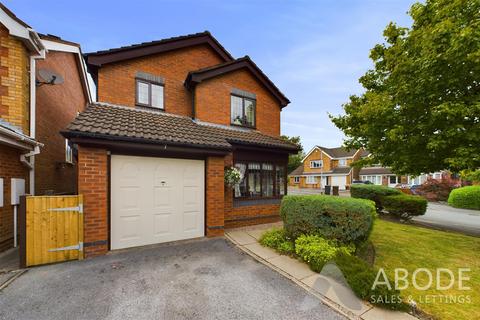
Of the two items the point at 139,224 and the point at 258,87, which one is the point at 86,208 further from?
the point at 258,87

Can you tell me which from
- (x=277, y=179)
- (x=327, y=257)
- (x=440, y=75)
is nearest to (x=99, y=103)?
(x=277, y=179)

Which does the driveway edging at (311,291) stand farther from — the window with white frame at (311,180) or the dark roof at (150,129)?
the window with white frame at (311,180)

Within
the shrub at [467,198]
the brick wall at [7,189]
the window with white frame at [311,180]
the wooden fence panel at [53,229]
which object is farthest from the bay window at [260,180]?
the window with white frame at [311,180]

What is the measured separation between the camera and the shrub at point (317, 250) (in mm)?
4383

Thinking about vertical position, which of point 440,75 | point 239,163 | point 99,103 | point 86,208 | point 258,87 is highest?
point 258,87

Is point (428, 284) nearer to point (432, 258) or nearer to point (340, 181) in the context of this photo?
point (432, 258)

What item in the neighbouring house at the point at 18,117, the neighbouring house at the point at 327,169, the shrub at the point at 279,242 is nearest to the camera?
the neighbouring house at the point at 18,117

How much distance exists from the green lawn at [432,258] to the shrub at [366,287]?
20.5 inches

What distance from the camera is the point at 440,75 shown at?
6.53 m

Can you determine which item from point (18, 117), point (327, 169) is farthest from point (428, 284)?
point (327, 169)

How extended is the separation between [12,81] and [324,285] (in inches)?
368

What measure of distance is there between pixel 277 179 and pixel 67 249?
755cm

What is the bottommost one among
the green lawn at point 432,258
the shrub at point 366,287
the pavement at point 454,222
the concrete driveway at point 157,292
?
the pavement at point 454,222

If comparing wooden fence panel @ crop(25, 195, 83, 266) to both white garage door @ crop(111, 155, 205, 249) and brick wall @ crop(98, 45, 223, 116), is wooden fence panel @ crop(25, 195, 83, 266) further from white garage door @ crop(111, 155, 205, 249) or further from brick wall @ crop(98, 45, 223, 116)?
brick wall @ crop(98, 45, 223, 116)
